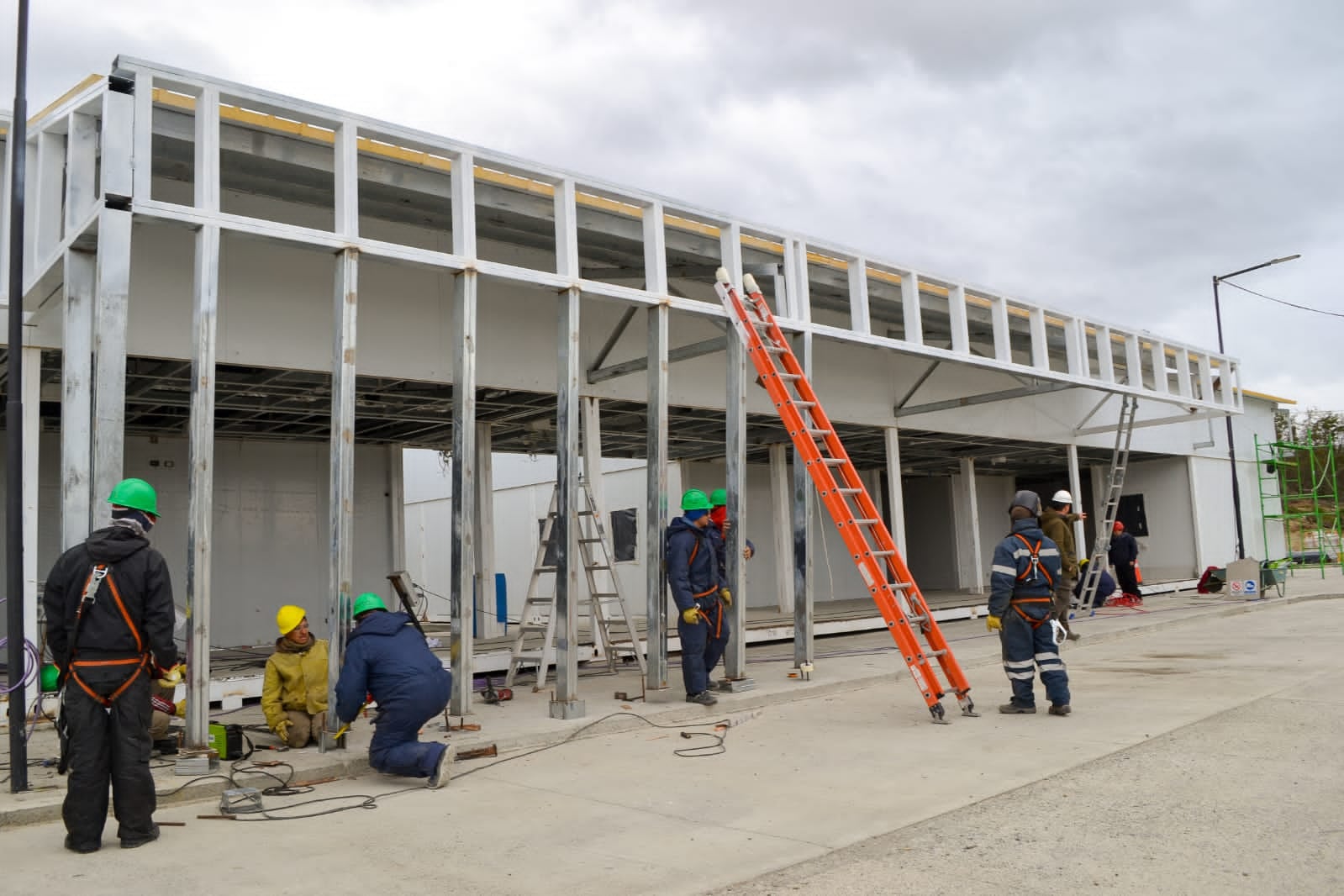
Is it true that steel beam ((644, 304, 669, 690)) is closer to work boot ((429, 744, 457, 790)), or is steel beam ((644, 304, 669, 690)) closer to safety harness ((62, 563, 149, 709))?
work boot ((429, 744, 457, 790))

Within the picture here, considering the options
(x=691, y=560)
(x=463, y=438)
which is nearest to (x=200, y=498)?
(x=463, y=438)

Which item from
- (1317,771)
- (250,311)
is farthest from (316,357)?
(1317,771)

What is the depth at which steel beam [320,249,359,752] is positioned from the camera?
269 inches

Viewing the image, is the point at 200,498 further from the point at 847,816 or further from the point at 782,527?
the point at 782,527

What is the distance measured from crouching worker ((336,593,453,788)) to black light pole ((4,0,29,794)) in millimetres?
1771

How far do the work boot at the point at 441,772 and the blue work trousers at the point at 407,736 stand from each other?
0.02 metres

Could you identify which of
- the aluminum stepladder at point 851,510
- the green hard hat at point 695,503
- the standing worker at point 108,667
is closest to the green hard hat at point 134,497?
the standing worker at point 108,667

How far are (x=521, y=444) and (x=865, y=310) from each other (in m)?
7.36

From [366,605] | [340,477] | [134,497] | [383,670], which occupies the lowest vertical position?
[383,670]

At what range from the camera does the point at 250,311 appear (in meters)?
9.43

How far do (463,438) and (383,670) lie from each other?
208cm

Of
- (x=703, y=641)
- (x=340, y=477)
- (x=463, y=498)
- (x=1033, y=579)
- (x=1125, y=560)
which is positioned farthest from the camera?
(x=1125, y=560)

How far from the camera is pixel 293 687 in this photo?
7164 mm

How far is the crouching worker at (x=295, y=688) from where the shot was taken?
703 cm
